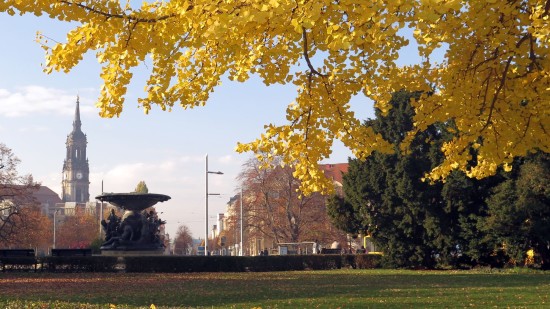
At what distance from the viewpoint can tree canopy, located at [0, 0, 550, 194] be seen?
5992mm

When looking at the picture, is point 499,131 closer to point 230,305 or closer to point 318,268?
point 230,305

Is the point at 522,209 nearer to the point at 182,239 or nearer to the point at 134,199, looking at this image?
the point at 134,199

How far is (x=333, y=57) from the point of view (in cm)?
828

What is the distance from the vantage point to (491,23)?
8430mm

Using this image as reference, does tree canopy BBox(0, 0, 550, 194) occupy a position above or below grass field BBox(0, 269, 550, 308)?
above

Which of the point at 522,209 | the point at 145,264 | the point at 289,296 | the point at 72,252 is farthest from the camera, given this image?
the point at 72,252

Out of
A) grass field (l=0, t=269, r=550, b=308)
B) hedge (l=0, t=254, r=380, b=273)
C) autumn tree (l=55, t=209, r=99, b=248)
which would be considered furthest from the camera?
autumn tree (l=55, t=209, r=99, b=248)

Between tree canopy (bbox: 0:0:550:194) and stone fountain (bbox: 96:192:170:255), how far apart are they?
2787 centimetres

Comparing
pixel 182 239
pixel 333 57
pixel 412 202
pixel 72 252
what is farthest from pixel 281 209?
pixel 182 239

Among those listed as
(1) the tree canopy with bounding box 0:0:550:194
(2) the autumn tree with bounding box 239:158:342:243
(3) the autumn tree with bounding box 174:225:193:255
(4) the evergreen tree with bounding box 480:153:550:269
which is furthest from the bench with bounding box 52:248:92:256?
(3) the autumn tree with bounding box 174:225:193:255

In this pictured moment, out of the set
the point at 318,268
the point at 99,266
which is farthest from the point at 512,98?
the point at 318,268

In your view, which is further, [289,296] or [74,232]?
[74,232]

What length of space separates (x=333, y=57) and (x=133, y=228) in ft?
102

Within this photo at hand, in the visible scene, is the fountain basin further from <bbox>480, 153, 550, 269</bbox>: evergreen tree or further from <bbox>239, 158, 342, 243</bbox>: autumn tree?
<bbox>239, 158, 342, 243</bbox>: autumn tree
